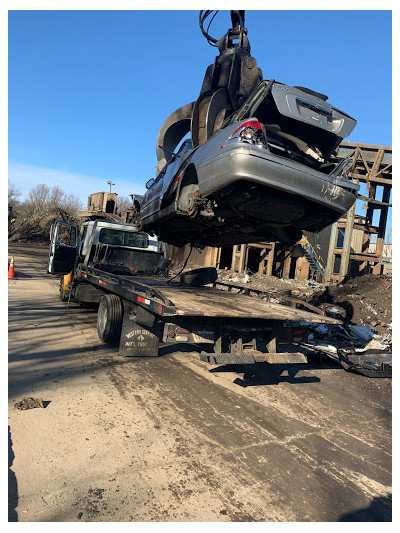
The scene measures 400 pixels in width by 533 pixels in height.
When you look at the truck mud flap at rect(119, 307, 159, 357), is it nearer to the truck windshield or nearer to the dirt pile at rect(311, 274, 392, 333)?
the truck windshield

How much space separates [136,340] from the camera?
6023mm

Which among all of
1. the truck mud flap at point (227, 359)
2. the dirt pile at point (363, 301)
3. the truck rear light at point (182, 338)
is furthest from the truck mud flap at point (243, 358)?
the dirt pile at point (363, 301)

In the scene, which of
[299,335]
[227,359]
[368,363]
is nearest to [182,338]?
[227,359]

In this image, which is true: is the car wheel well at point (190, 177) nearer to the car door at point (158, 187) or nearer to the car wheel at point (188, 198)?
the car wheel at point (188, 198)

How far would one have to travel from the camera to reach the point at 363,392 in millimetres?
5730

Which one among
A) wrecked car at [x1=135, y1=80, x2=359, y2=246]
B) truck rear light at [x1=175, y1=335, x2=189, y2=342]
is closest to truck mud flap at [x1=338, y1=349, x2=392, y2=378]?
wrecked car at [x1=135, y1=80, x2=359, y2=246]

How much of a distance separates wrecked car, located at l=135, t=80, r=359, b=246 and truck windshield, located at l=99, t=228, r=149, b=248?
12.4 feet

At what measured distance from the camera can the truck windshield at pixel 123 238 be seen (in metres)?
9.24

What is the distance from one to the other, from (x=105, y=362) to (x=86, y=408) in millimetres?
1659

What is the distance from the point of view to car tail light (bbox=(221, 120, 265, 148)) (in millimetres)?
4312

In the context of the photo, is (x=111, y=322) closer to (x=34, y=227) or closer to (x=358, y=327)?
(x=358, y=327)

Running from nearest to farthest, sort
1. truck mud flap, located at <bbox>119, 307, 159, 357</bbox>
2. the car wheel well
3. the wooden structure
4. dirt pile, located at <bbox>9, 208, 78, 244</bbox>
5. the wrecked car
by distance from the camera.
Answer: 1. the wrecked car
2. the car wheel well
3. truck mud flap, located at <bbox>119, 307, 159, 357</bbox>
4. the wooden structure
5. dirt pile, located at <bbox>9, 208, 78, 244</bbox>

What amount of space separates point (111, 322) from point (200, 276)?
2.20 m

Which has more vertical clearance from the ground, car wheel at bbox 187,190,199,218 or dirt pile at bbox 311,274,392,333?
car wheel at bbox 187,190,199,218
